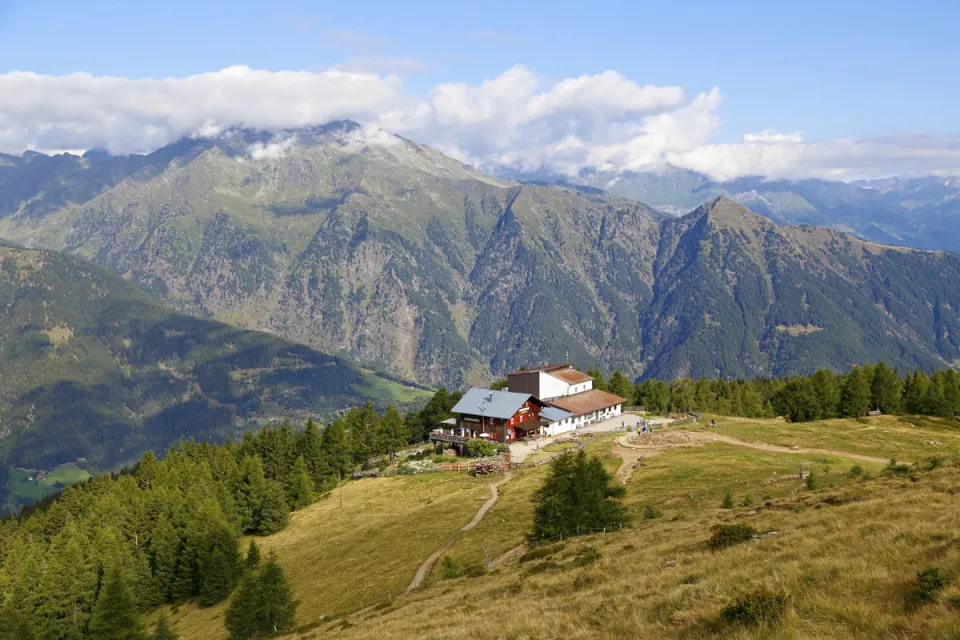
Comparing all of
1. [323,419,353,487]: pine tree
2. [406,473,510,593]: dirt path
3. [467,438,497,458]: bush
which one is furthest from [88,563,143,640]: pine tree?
[467,438,497,458]: bush

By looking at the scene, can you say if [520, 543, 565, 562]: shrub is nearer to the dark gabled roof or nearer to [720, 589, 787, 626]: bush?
[720, 589, 787, 626]: bush

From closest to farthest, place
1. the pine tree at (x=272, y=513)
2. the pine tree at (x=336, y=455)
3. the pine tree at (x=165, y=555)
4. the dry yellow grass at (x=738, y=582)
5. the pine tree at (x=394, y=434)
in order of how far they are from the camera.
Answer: the dry yellow grass at (x=738, y=582) < the pine tree at (x=165, y=555) < the pine tree at (x=272, y=513) < the pine tree at (x=336, y=455) < the pine tree at (x=394, y=434)

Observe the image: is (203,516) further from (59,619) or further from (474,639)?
(474,639)

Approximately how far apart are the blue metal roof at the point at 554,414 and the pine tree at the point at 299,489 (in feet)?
149

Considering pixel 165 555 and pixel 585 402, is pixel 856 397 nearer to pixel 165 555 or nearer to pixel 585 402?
pixel 585 402

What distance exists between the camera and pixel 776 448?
7788 centimetres

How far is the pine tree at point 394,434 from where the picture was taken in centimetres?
12788

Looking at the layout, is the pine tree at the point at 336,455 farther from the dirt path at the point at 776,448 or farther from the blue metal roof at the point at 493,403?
the dirt path at the point at 776,448

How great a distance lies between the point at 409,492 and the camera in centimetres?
8850

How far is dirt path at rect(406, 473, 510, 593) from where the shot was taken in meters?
49.7

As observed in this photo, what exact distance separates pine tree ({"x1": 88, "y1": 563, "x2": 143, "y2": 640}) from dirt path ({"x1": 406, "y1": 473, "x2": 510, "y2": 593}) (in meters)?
38.0

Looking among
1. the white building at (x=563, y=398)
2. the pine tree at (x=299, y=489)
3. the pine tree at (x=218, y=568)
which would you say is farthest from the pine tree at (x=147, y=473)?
the white building at (x=563, y=398)

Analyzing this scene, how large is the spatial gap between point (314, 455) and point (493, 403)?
38783 mm

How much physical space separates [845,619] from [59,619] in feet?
327
